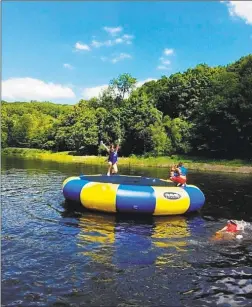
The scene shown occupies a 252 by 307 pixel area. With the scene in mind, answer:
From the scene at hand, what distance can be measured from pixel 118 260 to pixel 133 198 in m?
5.80

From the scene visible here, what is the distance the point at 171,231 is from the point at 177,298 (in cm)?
626

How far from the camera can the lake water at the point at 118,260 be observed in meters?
8.60

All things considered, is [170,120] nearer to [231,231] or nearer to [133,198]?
[133,198]

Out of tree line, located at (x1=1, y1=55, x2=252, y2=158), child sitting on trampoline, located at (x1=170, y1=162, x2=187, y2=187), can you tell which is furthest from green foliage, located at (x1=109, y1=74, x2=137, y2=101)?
child sitting on trampoline, located at (x1=170, y1=162, x2=187, y2=187)

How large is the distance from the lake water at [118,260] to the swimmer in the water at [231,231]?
39cm

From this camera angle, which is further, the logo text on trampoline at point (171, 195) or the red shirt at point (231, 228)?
the logo text on trampoline at point (171, 195)

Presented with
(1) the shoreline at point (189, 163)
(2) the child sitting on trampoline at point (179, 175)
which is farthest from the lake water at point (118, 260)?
(1) the shoreline at point (189, 163)

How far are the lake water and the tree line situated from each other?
38824 mm

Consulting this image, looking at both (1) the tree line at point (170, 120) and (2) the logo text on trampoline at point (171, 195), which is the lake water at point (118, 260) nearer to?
(2) the logo text on trampoline at point (171, 195)

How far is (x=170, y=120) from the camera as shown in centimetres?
7075

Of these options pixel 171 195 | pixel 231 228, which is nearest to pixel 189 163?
pixel 171 195

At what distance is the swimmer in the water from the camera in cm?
1376

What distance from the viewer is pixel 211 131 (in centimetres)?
5638

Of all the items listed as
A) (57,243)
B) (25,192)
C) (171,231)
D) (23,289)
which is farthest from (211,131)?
(23,289)
